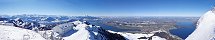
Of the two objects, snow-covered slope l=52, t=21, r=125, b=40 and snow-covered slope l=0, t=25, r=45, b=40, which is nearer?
→ snow-covered slope l=0, t=25, r=45, b=40

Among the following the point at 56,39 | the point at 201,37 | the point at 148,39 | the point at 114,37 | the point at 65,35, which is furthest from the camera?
the point at 148,39

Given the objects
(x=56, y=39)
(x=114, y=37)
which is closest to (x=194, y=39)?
(x=56, y=39)

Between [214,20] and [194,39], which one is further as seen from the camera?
[194,39]

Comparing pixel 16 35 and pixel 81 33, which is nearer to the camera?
pixel 16 35

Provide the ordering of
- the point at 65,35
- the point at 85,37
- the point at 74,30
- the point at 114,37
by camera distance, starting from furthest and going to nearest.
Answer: the point at 114,37 < the point at 74,30 < the point at 65,35 < the point at 85,37

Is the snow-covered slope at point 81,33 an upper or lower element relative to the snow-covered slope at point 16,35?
lower

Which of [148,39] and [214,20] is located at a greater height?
[214,20]

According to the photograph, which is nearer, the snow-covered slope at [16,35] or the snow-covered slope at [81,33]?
the snow-covered slope at [16,35]

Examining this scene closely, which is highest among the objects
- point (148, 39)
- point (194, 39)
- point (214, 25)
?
point (214, 25)

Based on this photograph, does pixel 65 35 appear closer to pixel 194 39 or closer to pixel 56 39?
pixel 56 39

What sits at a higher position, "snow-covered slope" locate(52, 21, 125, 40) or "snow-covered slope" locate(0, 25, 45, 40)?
"snow-covered slope" locate(0, 25, 45, 40)

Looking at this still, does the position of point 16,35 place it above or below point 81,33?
above
